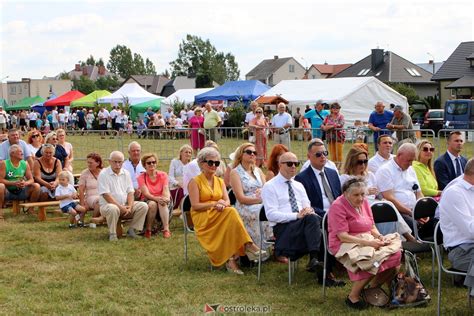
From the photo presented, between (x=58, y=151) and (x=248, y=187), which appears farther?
(x=58, y=151)

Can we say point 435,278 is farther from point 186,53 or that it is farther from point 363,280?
point 186,53

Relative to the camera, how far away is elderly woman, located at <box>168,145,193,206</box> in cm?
1061

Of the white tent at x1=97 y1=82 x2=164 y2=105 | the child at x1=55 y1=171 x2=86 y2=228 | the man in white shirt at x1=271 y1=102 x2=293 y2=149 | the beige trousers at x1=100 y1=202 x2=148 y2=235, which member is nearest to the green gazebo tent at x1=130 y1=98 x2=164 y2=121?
the white tent at x1=97 y1=82 x2=164 y2=105

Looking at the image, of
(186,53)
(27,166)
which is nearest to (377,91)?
(27,166)

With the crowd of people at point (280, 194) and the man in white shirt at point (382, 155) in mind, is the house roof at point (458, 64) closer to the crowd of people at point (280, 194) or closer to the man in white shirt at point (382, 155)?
the crowd of people at point (280, 194)

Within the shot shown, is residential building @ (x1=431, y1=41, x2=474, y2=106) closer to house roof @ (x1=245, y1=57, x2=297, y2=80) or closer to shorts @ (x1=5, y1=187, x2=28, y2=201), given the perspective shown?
shorts @ (x1=5, y1=187, x2=28, y2=201)

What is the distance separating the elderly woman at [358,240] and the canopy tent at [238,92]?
3000cm

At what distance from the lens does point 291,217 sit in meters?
6.88

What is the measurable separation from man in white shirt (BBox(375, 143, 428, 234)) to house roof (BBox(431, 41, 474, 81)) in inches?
1903

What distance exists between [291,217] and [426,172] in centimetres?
263

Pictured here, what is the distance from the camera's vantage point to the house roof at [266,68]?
105 metres

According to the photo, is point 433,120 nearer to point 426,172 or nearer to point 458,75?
point 458,75

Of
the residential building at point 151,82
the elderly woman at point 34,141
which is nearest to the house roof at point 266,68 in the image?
the residential building at point 151,82

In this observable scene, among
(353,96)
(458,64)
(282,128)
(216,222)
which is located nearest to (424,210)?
(216,222)
